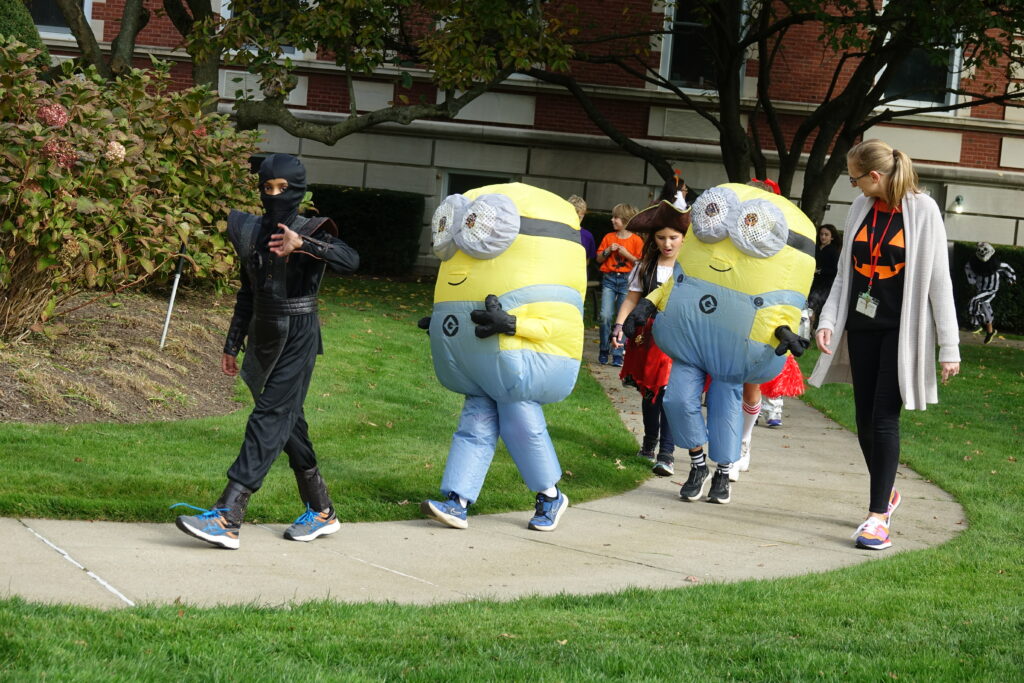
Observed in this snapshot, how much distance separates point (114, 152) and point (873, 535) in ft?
18.7

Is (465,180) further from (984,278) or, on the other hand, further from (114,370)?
(114,370)

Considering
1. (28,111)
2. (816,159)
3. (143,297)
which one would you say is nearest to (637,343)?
(28,111)

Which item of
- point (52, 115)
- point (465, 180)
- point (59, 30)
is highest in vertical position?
point (59, 30)

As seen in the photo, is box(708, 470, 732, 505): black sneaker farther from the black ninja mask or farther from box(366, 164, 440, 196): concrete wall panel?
box(366, 164, 440, 196): concrete wall panel

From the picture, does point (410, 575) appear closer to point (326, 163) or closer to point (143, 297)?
point (143, 297)

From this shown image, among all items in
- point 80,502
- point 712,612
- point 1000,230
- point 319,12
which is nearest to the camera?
point 712,612

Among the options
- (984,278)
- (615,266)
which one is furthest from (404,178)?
(615,266)

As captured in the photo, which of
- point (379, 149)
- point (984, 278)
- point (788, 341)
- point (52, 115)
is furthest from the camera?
point (379, 149)

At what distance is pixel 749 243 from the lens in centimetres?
706

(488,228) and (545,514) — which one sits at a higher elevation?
(488,228)

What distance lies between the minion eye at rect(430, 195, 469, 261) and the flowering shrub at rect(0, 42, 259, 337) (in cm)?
318

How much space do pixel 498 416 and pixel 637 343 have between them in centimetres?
218

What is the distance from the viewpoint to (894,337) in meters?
6.39

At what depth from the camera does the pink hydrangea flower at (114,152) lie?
886cm
